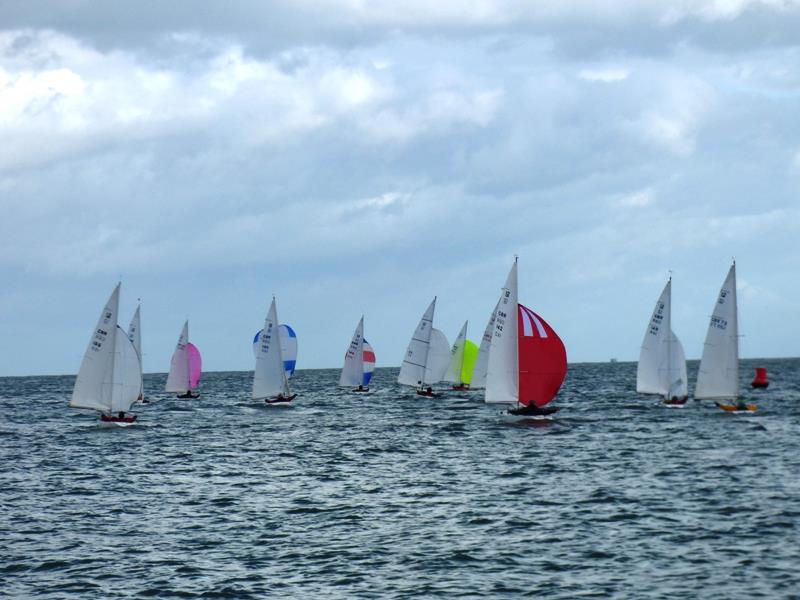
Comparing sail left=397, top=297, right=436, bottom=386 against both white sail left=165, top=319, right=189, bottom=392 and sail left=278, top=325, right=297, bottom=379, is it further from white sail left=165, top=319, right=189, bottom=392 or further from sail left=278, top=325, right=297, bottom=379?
white sail left=165, top=319, right=189, bottom=392

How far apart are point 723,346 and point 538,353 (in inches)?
458

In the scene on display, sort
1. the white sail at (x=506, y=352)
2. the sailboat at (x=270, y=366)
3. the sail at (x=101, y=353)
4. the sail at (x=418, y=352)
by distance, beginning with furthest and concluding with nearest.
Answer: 1. the sail at (x=418, y=352)
2. the sailboat at (x=270, y=366)
3. the sail at (x=101, y=353)
4. the white sail at (x=506, y=352)

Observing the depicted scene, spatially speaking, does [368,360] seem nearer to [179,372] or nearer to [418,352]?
[418,352]

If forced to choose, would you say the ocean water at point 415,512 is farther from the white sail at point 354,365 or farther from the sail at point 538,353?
the white sail at point 354,365

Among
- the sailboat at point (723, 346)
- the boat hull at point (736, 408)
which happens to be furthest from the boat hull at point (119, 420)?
the boat hull at point (736, 408)

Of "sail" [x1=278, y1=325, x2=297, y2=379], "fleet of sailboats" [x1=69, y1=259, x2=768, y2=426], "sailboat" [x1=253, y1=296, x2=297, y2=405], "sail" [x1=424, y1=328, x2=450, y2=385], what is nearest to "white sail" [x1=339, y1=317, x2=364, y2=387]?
"sail" [x1=278, y1=325, x2=297, y2=379]

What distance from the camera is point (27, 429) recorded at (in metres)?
71.8

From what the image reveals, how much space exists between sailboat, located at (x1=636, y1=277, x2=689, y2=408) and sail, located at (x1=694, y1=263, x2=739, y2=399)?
591 centimetres

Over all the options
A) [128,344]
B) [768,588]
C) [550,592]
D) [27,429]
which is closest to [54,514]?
[550,592]

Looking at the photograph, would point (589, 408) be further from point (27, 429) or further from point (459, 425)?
point (27, 429)

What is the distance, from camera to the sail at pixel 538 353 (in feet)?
187

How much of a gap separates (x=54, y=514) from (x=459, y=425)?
3206 cm

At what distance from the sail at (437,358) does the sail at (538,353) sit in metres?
33.9

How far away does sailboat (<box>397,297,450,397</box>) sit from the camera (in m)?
90.2
